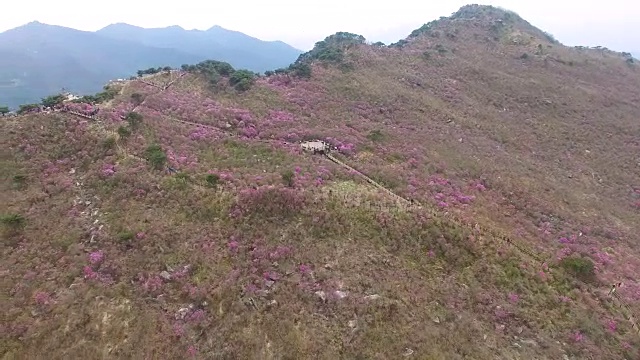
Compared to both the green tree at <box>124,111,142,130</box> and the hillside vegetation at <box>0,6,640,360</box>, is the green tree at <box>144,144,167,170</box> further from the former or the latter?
the green tree at <box>124,111,142,130</box>

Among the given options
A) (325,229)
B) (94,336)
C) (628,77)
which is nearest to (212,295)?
(94,336)

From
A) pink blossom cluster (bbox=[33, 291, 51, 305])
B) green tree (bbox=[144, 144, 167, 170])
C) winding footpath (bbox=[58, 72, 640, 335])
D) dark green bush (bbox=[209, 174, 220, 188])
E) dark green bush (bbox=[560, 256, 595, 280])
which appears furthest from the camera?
green tree (bbox=[144, 144, 167, 170])

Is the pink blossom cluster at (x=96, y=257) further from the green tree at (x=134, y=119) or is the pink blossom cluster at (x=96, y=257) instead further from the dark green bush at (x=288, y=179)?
the green tree at (x=134, y=119)

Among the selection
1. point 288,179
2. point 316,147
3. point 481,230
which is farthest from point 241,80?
point 481,230

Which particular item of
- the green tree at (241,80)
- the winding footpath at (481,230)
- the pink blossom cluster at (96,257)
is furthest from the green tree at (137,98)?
the pink blossom cluster at (96,257)

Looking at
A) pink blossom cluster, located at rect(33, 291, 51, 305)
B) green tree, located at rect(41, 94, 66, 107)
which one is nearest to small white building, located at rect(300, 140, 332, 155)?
green tree, located at rect(41, 94, 66, 107)

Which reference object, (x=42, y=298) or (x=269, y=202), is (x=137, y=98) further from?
(x=42, y=298)

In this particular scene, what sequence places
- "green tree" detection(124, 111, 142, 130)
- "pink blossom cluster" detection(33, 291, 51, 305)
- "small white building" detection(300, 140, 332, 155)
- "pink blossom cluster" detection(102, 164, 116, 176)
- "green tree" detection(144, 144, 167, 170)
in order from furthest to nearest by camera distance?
1. "small white building" detection(300, 140, 332, 155)
2. "green tree" detection(124, 111, 142, 130)
3. "green tree" detection(144, 144, 167, 170)
4. "pink blossom cluster" detection(102, 164, 116, 176)
5. "pink blossom cluster" detection(33, 291, 51, 305)

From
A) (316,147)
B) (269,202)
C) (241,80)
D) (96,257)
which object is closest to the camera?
(96,257)
